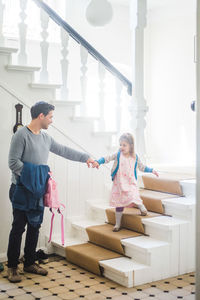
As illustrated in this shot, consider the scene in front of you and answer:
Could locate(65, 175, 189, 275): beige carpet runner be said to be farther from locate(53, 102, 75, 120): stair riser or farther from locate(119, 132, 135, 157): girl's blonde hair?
locate(53, 102, 75, 120): stair riser

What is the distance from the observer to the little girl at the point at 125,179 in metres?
4.00

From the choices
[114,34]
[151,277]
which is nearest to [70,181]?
[151,277]

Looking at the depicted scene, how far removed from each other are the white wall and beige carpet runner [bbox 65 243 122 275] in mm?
3941

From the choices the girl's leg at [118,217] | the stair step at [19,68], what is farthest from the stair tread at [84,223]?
the stair step at [19,68]

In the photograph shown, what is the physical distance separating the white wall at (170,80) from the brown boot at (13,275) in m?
4.64

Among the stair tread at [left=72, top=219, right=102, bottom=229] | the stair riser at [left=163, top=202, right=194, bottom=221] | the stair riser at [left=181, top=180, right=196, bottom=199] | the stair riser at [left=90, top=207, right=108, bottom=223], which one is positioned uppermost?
the stair riser at [left=181, top=180, right=196, bottom=199]

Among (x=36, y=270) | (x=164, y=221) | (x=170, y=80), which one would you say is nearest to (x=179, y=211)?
(x=164, y=221)

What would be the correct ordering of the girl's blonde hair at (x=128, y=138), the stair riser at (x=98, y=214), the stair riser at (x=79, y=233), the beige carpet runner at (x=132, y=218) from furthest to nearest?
the stair riser at (x=98, y=214) → the stair riser at (x=79, y=233) → the girl's blonde hair at (x=128, y=138) → the beige carpet runner at (x=132, y=218)

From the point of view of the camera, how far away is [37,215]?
3631 mm

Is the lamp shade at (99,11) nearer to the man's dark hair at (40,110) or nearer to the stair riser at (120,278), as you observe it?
the man's dark hair at (40,110)

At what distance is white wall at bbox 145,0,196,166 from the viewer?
25.8ft

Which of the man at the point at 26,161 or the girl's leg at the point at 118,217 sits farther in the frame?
the girl's leg at the point at 118,217

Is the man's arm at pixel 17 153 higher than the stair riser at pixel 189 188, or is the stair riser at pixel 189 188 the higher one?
the man's arm at pixel 17 153

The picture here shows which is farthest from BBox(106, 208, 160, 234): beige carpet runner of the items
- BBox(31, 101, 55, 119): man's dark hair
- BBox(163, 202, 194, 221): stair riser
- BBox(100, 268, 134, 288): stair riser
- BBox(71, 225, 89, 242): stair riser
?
BBox(31, 101, 55, 119): man's dark hair
